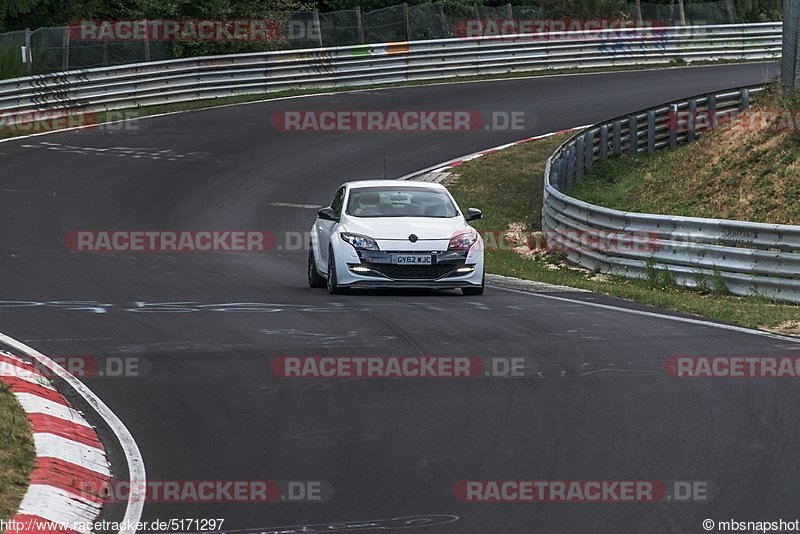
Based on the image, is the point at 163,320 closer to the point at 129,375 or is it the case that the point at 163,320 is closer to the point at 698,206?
the point at 129,375

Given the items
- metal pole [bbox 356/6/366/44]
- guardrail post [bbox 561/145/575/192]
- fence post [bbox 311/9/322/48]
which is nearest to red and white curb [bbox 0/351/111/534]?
guardrail post [bbox 561/145/575/192]

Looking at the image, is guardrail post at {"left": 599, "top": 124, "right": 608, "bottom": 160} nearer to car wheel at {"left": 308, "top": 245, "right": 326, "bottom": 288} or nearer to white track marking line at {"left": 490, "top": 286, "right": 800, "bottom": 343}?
car wheel at {"left": 308, "top": 245, "right": 326, "bottom": 288}

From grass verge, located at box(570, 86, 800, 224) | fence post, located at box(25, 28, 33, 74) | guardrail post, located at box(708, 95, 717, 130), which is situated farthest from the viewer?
fence post, located at box(25, 28, 33, 74)

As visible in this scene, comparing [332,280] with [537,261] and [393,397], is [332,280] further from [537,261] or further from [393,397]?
[393,397]

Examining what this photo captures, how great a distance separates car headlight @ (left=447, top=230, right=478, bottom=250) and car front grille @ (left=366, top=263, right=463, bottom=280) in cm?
22

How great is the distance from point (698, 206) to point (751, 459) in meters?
15.4

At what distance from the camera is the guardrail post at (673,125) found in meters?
29.1

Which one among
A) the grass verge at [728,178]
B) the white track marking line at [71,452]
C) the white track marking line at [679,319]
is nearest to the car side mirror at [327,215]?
the white track marking line at [679,319]

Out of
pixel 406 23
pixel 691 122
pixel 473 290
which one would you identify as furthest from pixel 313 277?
pixel 406 23

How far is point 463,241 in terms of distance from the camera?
16.2 meters

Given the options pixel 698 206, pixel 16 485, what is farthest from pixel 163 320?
pixel 698 206

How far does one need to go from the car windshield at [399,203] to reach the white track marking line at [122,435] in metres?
5.96

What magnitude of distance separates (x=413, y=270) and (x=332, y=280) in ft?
3.42

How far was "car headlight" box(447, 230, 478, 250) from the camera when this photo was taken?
52.5 ft
